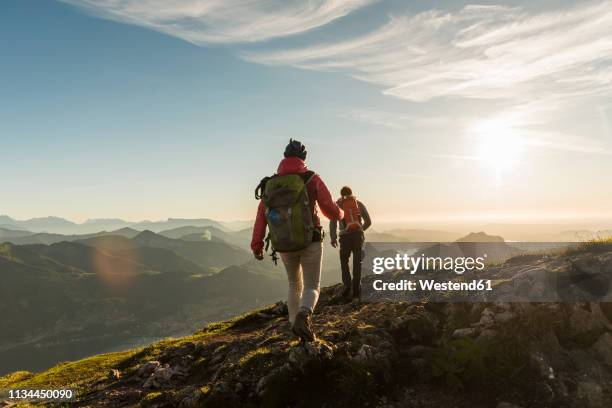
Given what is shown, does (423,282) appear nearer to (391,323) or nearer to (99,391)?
(391,323)

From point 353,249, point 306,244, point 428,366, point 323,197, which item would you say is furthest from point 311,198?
point 353,249

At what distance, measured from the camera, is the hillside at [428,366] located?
23.1 feet

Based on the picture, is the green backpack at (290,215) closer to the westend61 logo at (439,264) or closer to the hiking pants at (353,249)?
the hiking pants at (353,249)

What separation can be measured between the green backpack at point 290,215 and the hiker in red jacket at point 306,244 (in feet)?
0.39

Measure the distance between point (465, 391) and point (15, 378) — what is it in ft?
57.6

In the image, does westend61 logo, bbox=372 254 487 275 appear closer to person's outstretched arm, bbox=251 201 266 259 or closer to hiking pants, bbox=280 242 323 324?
hiking pants, bbox=280 242 323 324

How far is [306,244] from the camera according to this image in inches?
322

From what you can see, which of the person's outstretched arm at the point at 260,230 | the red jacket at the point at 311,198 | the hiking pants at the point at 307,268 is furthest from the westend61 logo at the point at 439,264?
the person's outstretched arm at the point at 260,230

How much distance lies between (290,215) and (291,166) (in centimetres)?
116

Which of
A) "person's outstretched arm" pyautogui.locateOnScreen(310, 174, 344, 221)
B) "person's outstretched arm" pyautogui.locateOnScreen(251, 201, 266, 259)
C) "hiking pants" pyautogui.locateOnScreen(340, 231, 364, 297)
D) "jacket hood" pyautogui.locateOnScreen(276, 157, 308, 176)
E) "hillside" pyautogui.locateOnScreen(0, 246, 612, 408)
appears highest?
"jacket hood" pyautogui.locateOnScreen(276, 157, 308, 176)

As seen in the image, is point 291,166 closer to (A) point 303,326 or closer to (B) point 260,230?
(B) point 260,230

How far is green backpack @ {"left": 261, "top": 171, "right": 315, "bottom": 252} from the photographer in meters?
8.14

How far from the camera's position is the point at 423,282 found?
1345cm

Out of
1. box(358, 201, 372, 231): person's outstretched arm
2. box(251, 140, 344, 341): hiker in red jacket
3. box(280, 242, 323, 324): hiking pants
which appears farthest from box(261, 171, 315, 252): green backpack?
box(358, 201, 372, 231): person's outstretched arm
